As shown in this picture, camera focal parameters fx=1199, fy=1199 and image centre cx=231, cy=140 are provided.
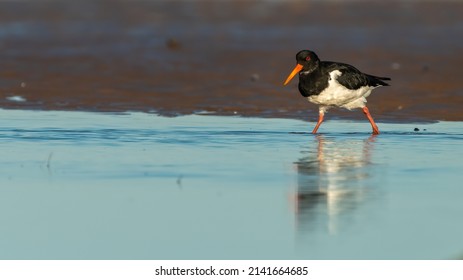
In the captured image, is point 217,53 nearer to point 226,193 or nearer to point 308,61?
point 308,61

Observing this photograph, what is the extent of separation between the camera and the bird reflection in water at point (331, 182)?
7.94m

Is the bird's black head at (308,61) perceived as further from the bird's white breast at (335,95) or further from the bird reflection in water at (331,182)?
the bird reflection in water at (331,182)

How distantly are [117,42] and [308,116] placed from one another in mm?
8800

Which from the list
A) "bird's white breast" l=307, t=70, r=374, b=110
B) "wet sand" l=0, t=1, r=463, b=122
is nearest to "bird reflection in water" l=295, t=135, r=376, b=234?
"bird's white breast" l=307, t=70, r=374, b=110

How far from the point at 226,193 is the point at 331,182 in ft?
3.16

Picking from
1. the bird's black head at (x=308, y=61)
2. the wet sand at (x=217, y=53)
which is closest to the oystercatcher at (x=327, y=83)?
the bird's black head at (x=308, y=61)

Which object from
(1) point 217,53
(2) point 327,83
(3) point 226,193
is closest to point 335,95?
(2) point 327,83

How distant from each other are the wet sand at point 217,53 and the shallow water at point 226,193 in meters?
3.37

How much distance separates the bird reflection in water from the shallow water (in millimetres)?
14

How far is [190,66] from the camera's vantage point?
2059cm

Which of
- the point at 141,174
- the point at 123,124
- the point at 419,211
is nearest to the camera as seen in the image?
the point at 419,211

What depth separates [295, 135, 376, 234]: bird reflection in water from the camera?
7944mm

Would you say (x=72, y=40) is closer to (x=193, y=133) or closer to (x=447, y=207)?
(x=193, y=133)

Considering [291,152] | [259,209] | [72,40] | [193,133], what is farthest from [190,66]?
[259,209]
